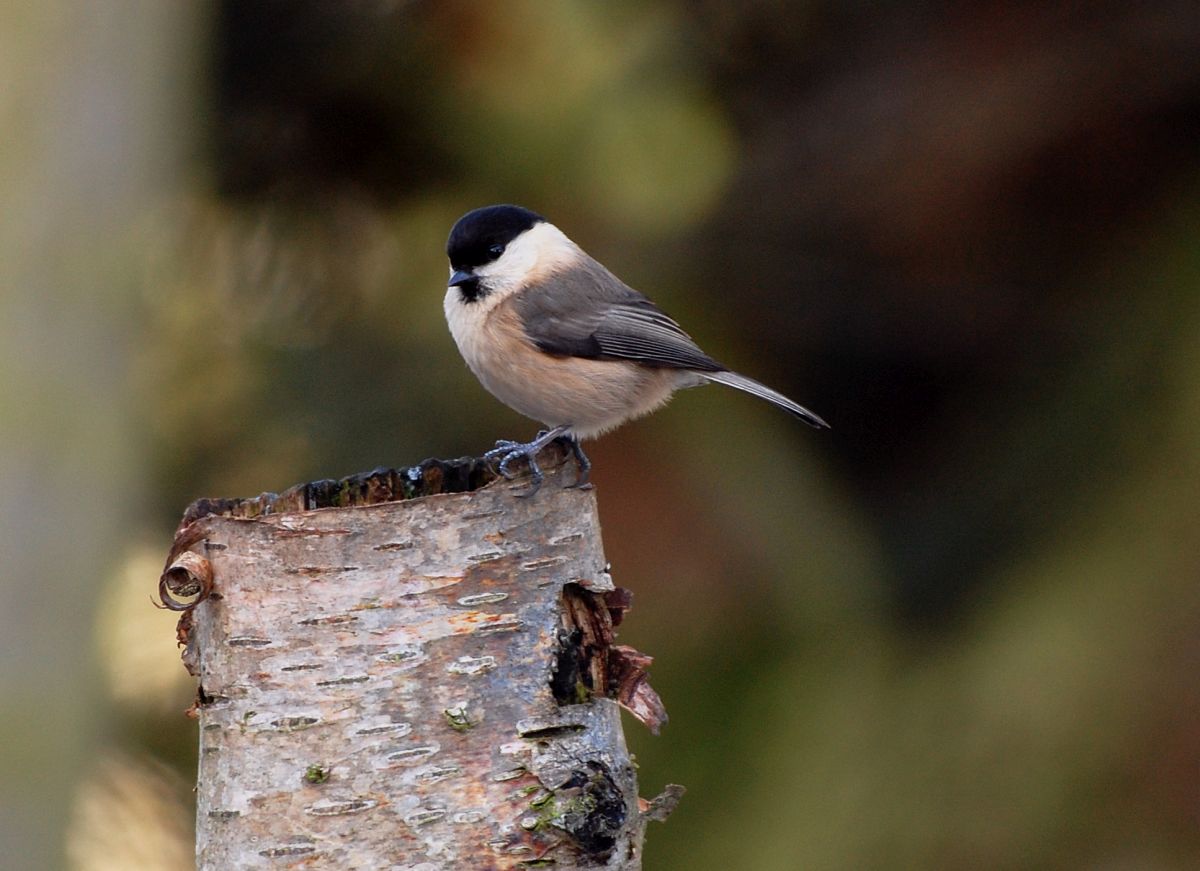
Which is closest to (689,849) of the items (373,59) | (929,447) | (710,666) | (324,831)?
(710,666)

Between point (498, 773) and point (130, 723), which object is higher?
point (130, 723)

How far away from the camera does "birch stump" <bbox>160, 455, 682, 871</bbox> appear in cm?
156

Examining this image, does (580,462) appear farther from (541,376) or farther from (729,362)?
(729,362)

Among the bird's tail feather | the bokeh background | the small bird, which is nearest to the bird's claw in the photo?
the small bird

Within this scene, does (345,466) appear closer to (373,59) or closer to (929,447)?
(373,59)

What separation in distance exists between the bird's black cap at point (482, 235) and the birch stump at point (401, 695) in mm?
1157

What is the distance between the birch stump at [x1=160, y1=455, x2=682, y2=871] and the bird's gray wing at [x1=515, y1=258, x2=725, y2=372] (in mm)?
1044

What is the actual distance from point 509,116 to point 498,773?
2.01 m

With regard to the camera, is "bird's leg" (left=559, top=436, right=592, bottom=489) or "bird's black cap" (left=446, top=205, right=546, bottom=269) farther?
"bird's black cap" (left=446, top=205, right=546, bottom=269)

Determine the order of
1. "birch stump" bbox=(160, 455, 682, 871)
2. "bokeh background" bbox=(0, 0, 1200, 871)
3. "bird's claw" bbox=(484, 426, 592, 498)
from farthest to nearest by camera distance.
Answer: "bokeh background" bbox=(0, 0, 1200, 871) < "bird's claw" bbox=(484, 426, 592, 498) < "birch stump" bbox=(160, 455, 682, 871)

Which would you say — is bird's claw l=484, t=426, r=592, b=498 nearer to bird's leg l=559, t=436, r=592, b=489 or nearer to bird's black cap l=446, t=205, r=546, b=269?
bird's leg l=559, t=436, r=592, b=489

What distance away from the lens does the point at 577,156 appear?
3.15m

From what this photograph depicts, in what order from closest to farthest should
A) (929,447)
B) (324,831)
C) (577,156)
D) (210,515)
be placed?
(324,831), (210,515), (577,156), (929,447)

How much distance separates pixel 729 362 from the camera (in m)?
3.43
